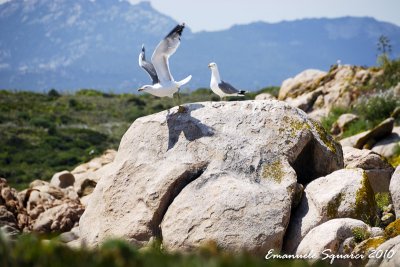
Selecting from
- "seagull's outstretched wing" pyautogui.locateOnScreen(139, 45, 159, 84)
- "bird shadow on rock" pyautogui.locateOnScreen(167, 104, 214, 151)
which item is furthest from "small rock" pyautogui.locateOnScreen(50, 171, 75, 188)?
"bird shadow on rock" pyautogui.locateOnScreen(167, 104, 214, 151)

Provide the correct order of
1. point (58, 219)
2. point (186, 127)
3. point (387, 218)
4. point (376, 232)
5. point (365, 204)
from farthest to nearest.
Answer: point (58, 219) < point (186, 127) < point (387, 218) < point (365, 204) < point (376, 232)

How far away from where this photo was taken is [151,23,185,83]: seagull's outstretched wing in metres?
14.5

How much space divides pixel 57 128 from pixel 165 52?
131 ft

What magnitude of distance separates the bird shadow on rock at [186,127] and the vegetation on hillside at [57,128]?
20410mm

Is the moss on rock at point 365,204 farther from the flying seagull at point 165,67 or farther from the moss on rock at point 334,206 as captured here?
the flying seagull at point 165,67

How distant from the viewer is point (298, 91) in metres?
35.2

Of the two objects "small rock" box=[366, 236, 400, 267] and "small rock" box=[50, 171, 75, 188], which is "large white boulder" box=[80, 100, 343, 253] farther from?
"small rock" box=[50, 171, 75, 188]

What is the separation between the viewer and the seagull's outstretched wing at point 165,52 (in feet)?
47.4

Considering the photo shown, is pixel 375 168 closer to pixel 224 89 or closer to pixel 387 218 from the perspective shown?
pixel 387 218

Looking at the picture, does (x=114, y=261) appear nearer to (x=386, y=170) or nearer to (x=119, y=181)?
(x=119, y=181)

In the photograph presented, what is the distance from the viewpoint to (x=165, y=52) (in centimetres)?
1453

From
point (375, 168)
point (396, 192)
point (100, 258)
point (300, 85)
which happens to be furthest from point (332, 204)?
point (300, 85)

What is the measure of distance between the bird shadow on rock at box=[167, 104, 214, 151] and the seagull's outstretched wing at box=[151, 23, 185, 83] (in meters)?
1.30

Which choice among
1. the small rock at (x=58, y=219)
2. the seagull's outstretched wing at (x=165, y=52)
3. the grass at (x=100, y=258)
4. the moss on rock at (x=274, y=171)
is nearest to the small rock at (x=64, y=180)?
the small rock at (x=58, y=219)
